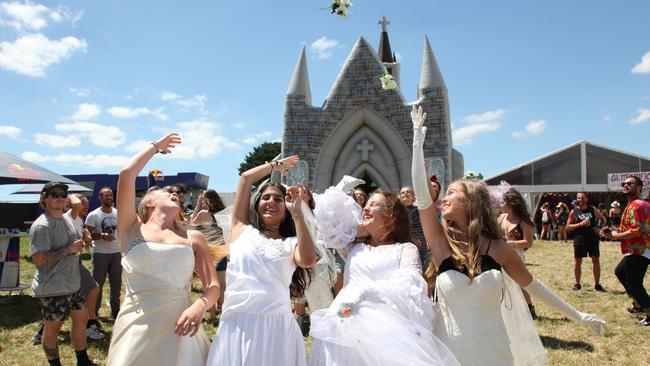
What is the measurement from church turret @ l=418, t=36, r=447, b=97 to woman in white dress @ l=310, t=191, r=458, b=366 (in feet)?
27.6

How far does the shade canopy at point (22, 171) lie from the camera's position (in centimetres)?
646

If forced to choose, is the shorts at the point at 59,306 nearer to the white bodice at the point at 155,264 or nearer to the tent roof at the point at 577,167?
the white bodice at the point at 155,264

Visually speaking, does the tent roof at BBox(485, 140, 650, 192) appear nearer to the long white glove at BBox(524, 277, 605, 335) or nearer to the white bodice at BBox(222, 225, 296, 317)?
the long white glove at BBox(524, 277, 605, 335)

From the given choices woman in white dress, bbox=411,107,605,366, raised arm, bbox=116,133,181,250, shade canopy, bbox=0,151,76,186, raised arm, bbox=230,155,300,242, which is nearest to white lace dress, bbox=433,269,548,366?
woman in white dress, bbox=411,107,605,366

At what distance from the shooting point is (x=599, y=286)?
25.5ft

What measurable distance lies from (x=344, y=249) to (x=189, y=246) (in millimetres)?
924

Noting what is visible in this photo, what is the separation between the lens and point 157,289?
245 centimetres

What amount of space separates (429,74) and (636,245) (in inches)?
234

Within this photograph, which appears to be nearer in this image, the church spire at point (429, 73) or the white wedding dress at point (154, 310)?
the white wedding dress at point (154, 310)

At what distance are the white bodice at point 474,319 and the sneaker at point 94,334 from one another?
4.26m

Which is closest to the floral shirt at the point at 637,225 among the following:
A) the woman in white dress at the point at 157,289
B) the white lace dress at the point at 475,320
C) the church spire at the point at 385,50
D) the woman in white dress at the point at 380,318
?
the white lace dress at the point at 475,320

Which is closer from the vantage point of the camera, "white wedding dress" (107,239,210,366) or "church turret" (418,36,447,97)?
"white wedding dress" (107,239,210,366)

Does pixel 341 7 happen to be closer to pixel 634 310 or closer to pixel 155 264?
pixel 155 264

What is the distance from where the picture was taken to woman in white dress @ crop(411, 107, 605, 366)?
232 cm
